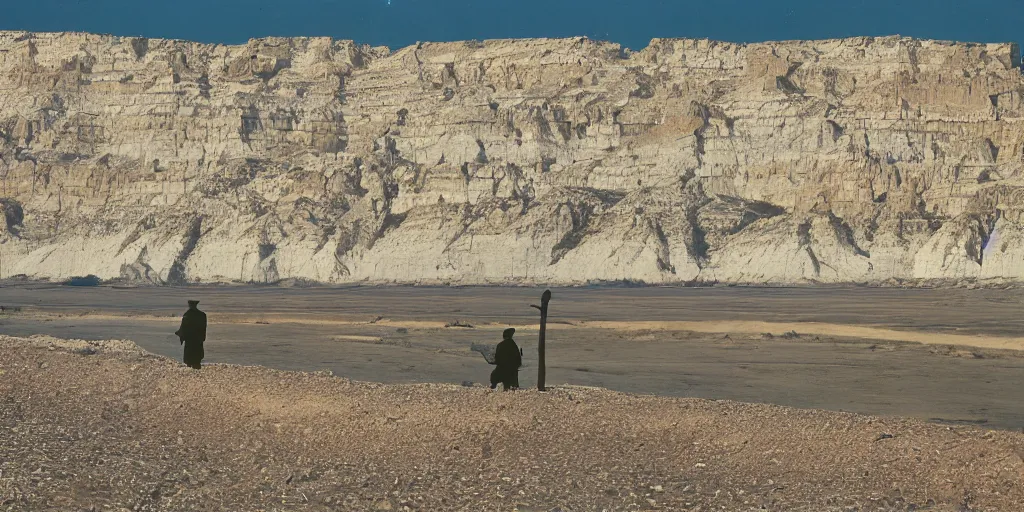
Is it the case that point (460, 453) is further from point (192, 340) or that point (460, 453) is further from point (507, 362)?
point (192, 340)

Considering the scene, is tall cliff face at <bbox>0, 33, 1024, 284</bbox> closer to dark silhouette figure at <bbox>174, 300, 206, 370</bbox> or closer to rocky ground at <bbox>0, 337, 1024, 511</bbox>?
dark silhouette figure at <bbox>174, 300, 206, 370</bbox>

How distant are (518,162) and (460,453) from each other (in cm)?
Result: 10354

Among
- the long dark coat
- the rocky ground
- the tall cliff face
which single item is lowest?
the rocky ground

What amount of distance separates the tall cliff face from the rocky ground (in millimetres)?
80310

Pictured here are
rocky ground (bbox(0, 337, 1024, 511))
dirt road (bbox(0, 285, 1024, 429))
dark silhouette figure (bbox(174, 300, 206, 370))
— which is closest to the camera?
rocky ground (bbox(0, 337, 1024, 511))

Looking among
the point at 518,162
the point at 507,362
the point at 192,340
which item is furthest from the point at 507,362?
the point at 518,162

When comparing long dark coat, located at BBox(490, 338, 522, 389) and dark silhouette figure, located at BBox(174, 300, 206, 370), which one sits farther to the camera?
dark silhouette figure, located at BBox(174, 300, 206, 370)

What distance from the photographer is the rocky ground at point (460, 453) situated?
16.2 m

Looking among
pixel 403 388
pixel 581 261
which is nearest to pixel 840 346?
pixel 403 388

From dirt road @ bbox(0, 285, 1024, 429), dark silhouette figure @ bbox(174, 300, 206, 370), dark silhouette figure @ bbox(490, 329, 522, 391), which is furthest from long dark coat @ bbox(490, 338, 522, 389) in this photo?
dark silhouette figure @ bbox(174, 300, 206, 370)

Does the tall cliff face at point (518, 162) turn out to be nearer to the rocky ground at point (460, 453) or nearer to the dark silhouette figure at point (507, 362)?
the dark silhouette figure at point (507, 362)

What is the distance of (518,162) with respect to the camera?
12131 centimetres

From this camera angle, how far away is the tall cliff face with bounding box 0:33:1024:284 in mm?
103250

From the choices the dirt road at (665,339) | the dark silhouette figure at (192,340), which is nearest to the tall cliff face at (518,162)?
the dirt road at (665,339)
